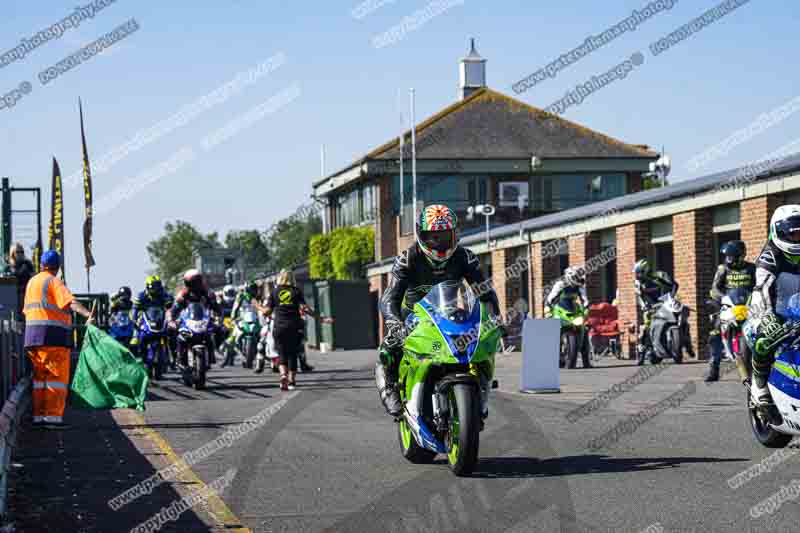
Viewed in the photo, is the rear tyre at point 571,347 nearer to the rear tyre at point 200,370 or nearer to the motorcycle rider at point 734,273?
the rear tyre at point 200,370

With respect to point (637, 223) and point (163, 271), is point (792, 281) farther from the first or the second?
point (163, 271)

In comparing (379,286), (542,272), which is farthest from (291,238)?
(542,272)

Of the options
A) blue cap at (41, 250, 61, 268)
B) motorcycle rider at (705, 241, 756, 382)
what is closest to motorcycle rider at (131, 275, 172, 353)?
blue cap at (41, 250, 61, 268)

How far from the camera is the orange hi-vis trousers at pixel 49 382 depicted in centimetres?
1302

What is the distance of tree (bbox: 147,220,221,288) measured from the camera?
170425 millimetres

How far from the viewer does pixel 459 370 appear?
9062mm

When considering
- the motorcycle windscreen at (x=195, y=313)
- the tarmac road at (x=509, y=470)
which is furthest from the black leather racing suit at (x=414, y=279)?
the motorcycle windscreen at (x=195, y=313)

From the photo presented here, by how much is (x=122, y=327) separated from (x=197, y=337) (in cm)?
401

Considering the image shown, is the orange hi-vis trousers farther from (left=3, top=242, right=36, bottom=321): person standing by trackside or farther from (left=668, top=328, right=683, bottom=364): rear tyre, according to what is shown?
(left=668, top=328, right=683, bottom=364): rear tyre

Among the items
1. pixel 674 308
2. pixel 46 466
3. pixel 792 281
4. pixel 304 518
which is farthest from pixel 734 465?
pixel 674 308

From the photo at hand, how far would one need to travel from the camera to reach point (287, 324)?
793 inches

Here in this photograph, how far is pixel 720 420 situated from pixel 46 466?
20.8 feet

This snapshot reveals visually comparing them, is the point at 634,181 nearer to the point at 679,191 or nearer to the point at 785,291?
the point at 679,191

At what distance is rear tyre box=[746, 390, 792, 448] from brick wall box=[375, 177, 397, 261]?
163 ft
